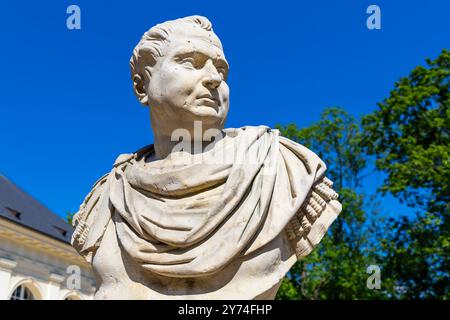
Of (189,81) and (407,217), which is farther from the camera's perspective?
(407,217)

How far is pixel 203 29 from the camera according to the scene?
338 cm

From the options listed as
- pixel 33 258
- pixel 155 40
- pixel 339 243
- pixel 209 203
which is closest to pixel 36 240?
pixel 33 258

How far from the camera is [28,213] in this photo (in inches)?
1128

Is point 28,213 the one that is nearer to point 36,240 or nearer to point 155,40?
point 36,240

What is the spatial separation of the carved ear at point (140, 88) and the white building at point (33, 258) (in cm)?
2160

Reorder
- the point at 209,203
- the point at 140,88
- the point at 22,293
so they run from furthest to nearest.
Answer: the point at 22,293 < the point at 140,88 < the point at 209,203

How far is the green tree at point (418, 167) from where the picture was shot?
1548 cm

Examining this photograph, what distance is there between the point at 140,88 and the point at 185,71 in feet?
1.37

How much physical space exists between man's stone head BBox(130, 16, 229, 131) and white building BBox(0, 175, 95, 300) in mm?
21812

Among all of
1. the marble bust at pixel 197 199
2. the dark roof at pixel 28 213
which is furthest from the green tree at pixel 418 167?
the dark roof at pixel 28 213

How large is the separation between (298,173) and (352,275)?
17253mm

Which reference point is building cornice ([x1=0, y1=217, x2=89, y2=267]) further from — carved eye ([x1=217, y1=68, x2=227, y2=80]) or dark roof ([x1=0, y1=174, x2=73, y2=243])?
carved eye ([x1=217, y1=68, x2=227, y2=80])

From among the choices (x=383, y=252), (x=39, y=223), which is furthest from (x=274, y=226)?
(x=39, y=223)
